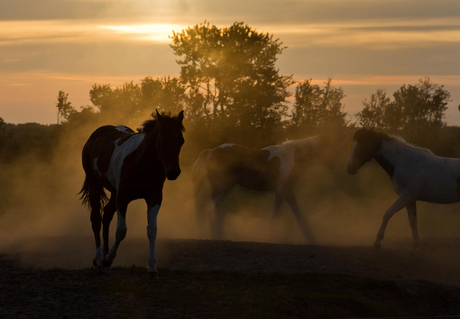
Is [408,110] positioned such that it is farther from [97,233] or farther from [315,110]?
[97,233]

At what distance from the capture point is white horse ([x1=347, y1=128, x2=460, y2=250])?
11468 millimetres

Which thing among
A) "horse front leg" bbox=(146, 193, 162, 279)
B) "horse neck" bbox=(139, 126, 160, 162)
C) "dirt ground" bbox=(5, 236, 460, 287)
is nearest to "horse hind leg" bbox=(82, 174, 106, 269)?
"horse front leg" bbox=(146, 193, 162, 279)

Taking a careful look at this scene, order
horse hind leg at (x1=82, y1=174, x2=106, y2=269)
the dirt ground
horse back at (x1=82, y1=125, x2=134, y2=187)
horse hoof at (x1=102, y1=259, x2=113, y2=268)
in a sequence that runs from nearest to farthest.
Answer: horse hoof at (x1=102, y1=259, x2=113, y2=268) → horse hind leg at (x1=82, y1=174, x2=106, y2=269) → horse back at (x1=82, y1=125, x2=134, y2=187) → the dirt ground

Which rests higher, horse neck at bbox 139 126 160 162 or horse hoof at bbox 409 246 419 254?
horse neck at bbox 139 126 160 162

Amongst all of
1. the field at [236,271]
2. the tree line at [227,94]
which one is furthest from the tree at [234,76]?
the field at [236,271]

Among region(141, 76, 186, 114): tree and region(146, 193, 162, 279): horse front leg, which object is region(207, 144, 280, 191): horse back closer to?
region(146, 193, 162, 279): horse front leg

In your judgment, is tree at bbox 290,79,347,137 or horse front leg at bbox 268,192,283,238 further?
tree at bbox 290,79,347,137

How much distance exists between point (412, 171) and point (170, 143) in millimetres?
6690

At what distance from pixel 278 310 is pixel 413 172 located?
6.44 m

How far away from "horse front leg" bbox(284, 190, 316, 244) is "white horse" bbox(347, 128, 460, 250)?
2.18 m

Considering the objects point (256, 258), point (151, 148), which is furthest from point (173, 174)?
point (256, 258)

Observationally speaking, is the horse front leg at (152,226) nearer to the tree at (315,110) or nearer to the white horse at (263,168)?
the white horse at (263,168)

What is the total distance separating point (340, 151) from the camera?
45.5 ft

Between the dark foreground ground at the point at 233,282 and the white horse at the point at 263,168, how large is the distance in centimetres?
281
